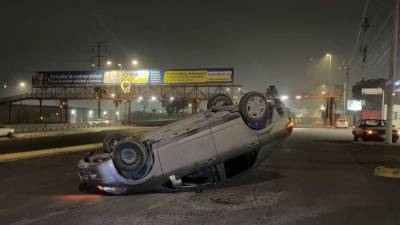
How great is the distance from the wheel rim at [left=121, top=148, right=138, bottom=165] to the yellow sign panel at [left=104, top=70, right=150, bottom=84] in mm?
56227

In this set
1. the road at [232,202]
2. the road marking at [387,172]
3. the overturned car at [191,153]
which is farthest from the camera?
the road marking at [387,172]

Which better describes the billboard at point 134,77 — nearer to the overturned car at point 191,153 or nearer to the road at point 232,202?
the road at point 232,202

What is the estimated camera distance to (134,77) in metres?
64.4

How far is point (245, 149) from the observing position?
9.01 meters

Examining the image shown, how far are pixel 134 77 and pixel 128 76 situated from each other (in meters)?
0.98

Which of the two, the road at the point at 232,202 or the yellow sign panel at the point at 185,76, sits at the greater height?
the yellow sign panel at the point at 185,76

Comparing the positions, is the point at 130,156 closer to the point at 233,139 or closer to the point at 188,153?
the point at 188,153

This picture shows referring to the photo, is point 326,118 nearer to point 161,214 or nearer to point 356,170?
point 356,170

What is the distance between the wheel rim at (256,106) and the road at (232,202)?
1662 millimetres

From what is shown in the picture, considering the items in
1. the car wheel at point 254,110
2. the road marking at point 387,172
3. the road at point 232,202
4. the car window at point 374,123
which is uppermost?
the car wheel at point 254,110

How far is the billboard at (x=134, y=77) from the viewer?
61344 mm

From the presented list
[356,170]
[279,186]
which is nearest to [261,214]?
[279,186]

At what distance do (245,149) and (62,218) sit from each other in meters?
3.92

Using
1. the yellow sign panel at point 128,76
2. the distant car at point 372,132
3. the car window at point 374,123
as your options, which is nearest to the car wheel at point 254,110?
the distant car at point 372,132
